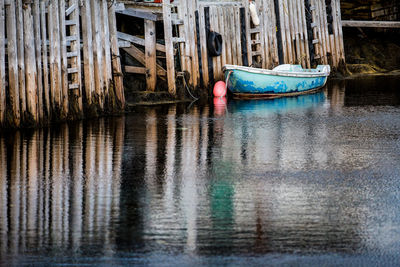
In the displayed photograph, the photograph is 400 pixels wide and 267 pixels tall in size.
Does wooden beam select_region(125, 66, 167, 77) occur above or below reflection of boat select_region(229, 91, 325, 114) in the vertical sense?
above

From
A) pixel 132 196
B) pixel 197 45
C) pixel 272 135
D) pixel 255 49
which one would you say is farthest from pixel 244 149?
pixel 255 49

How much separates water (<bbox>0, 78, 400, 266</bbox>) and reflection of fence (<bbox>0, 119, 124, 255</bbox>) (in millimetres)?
19

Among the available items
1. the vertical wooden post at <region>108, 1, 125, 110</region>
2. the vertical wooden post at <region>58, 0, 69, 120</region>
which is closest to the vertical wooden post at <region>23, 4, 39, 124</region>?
the vertical wooden post at <region>58, 0, 69, 120</region>

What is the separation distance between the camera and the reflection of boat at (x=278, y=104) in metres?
18.7

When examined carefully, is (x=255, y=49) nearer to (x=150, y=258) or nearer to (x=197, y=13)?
(x=197, y=13)

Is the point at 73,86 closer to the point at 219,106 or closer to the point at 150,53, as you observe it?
the point at 219,106

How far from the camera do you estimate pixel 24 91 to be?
48.7 feet

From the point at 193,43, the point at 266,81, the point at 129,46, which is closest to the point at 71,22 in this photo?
the point at 129,46

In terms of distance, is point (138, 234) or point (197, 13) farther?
point (197, 13)

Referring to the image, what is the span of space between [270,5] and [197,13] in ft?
13.3

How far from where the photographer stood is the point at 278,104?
66.7 feet

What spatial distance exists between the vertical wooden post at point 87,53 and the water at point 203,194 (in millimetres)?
1625

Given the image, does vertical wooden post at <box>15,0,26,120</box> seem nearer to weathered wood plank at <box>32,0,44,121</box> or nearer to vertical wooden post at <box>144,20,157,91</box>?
weathered wood plank at <box>32,0,44,121</box>

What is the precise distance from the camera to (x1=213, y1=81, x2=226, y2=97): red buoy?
2212cm
